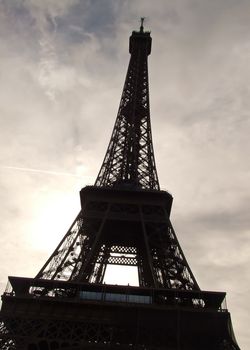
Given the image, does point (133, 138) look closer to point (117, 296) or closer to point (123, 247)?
point (123, 247)

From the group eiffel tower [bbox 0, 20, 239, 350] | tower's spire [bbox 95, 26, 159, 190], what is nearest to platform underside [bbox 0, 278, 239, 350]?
eiffel tower [bbox 0, 20, 239, 350]

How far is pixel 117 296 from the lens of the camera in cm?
3903

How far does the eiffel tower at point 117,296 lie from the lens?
122 ft

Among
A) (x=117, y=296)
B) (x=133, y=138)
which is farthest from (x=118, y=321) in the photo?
(x=133, y=138)

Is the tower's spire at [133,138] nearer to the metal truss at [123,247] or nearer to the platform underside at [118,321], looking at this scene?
the metal truss at [123,247]

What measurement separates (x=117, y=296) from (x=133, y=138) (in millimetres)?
24209

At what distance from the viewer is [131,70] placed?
68438mm

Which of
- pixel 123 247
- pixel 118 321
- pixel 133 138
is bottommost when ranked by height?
pixel 118 321

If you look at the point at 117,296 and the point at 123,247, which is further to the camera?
the point at 123,247

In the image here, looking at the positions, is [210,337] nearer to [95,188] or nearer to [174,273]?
[174,273]

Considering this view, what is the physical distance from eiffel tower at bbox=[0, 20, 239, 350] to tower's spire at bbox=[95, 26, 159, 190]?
9.49 feet

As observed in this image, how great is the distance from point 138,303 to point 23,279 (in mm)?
10077

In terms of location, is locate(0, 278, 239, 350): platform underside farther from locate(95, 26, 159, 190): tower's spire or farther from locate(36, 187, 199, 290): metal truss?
locate(95, 26, 159, 190): tower's spire

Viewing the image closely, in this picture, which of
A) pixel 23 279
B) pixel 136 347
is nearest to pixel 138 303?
pixel 136 347
